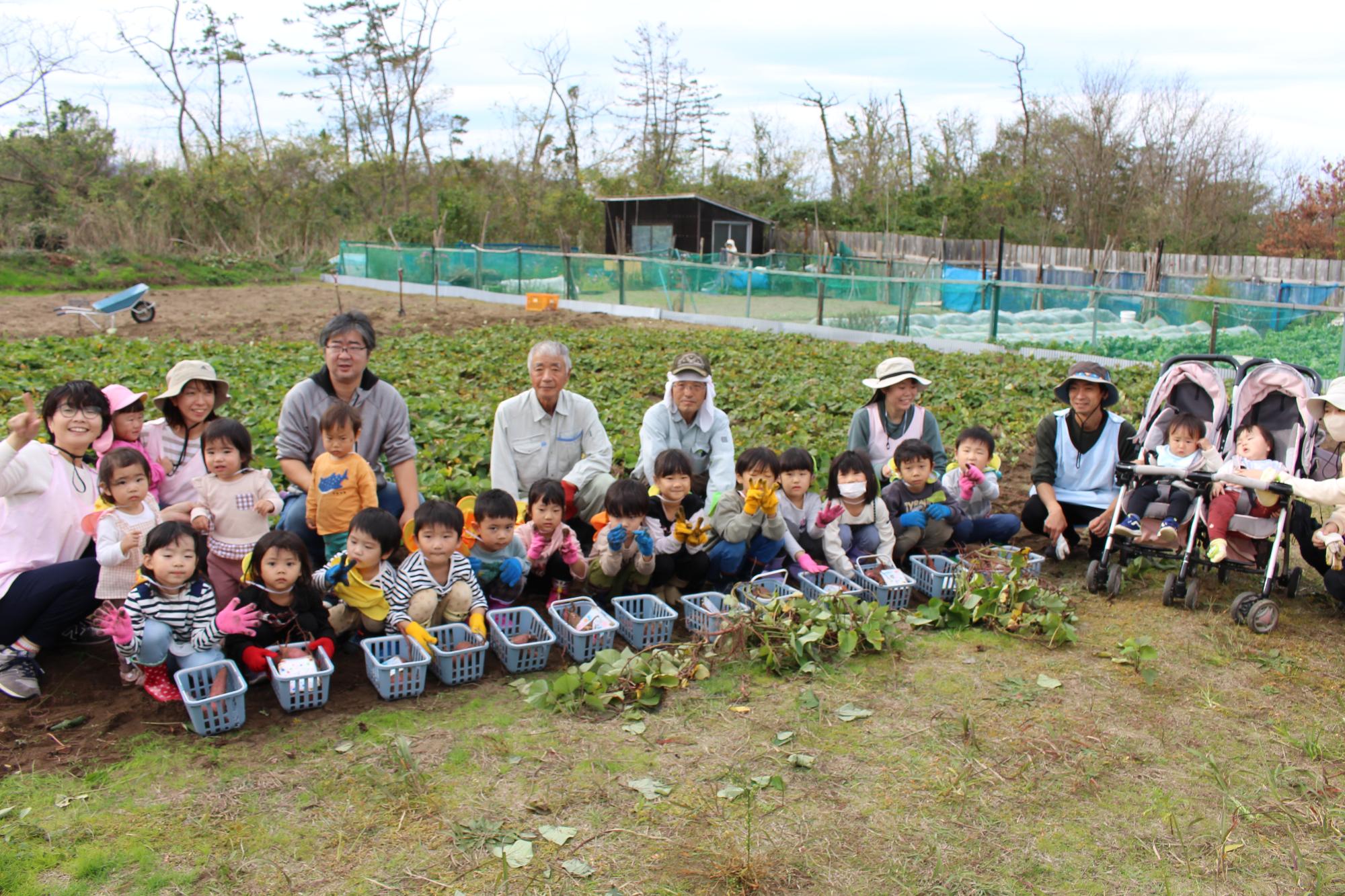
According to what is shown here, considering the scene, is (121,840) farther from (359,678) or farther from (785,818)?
(785,818)

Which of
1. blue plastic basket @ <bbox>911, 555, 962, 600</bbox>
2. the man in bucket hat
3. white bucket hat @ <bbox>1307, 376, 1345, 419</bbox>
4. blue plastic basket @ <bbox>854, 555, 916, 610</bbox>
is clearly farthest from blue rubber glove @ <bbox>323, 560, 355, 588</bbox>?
white bucket hat @ <bbox>1307, 376, 1345, 419</bbox>

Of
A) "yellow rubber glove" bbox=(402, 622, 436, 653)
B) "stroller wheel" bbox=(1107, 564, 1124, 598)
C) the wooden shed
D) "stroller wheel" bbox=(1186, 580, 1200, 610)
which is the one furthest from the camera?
the wooden shed

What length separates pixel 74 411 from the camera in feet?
12.3

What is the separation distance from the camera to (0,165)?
26.4 m

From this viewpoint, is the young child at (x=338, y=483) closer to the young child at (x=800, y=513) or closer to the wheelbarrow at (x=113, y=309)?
the young child at (x=800, y=513)

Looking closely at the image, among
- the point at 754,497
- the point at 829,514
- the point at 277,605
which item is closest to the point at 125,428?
the point at 277,605

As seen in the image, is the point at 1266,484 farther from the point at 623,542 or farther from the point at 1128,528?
the point at 623,542

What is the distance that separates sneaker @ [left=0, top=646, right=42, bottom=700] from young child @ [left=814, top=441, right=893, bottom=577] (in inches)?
132

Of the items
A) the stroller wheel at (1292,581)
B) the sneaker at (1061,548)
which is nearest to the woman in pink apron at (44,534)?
the sneaker at (1061,548)

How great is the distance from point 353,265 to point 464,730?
25.6 m

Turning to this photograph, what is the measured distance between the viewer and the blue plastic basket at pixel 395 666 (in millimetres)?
3426

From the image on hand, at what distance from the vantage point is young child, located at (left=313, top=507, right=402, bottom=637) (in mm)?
3623

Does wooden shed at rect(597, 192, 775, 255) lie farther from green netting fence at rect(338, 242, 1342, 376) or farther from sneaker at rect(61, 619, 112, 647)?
sneaker at rect(61, 619, 112, 647)

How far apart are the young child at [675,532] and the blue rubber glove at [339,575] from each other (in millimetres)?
1304
